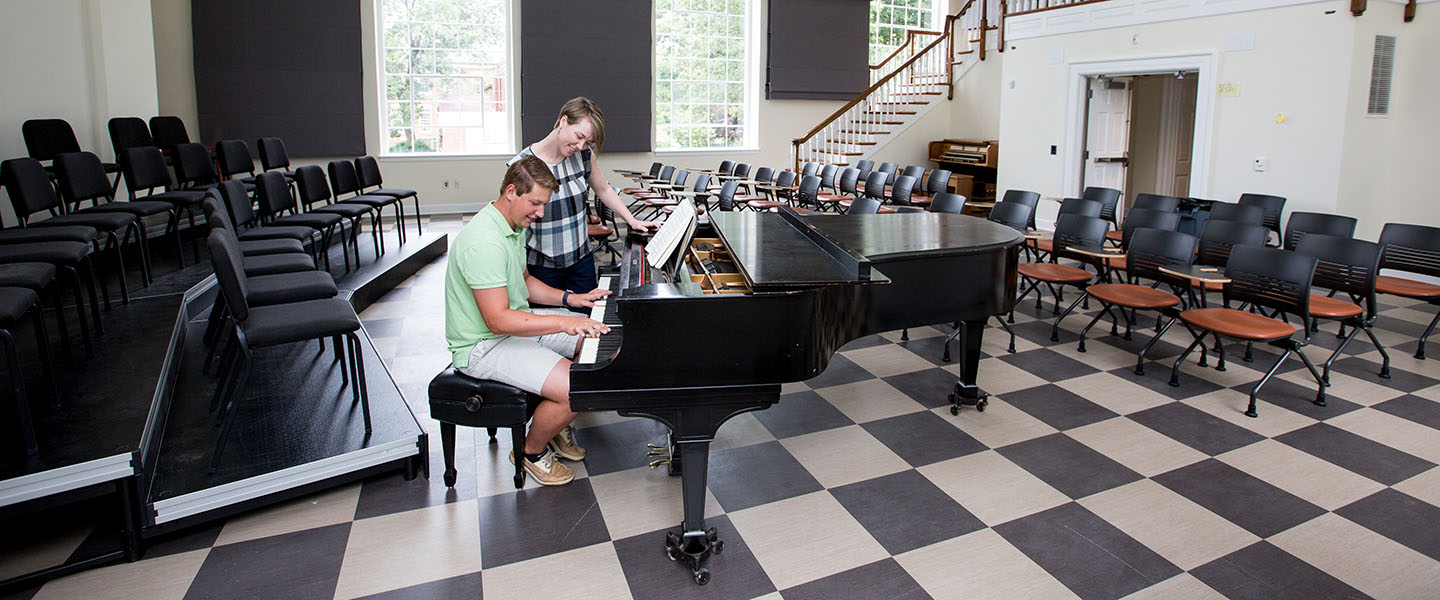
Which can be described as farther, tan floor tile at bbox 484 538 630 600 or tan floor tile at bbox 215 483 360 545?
tan floor tile at bbox 215 483 360 545

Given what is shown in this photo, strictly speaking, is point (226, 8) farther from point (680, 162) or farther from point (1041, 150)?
point (1041, 150)

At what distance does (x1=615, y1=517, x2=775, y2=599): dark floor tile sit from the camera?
242 centimetres

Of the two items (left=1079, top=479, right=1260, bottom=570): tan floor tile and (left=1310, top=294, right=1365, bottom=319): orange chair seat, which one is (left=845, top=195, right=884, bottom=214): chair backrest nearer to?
(left=1310, top=294, right=1365, bottom=319): orange chair seat

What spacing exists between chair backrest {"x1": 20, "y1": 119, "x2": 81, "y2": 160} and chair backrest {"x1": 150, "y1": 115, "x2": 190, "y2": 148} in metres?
1.38

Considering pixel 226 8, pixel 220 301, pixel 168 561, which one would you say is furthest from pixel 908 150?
pixel 168 561

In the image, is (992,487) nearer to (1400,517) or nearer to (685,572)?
(685,572)

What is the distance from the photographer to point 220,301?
397 centimetres

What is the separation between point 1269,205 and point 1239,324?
3744 millimetres

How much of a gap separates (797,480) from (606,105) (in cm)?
962

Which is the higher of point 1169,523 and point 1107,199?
point 1107,199

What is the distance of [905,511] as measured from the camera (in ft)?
9.59

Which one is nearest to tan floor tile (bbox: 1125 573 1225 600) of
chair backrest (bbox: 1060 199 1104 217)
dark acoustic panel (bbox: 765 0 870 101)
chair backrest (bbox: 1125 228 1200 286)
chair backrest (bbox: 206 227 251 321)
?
chair backrest (bbox: 1125 228 1200 286)

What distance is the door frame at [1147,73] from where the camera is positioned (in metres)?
7.82

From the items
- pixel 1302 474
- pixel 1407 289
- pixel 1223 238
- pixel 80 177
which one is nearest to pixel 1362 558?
pixel 1302 474
